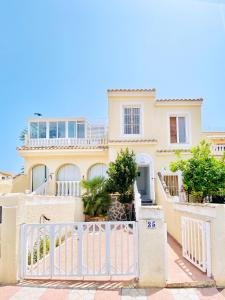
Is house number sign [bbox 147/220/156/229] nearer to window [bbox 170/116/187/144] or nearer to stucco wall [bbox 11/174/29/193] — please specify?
window [bbox 170/116/187/144]

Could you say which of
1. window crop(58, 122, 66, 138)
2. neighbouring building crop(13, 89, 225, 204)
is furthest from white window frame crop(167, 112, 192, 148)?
window crop(58, 122, 66, 138)

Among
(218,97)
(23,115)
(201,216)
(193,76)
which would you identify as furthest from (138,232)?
(23,115)

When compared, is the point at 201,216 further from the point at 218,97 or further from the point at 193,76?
the point at 218,97

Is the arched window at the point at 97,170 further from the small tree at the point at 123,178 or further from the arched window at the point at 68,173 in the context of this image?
the small tree at the point at 123,178

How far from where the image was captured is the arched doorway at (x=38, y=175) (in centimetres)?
1966

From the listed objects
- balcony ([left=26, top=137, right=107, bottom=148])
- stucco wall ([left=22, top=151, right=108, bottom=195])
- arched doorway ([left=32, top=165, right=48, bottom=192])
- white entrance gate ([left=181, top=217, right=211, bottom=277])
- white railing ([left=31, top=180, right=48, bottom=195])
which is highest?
balcony ([left=26, top=137, right=107, bottom=148])

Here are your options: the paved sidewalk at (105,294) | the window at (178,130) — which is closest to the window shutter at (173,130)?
the window at (178,130)

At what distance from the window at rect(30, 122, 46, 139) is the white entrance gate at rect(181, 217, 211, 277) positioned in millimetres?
15404

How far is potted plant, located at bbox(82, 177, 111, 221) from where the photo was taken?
14.6 m

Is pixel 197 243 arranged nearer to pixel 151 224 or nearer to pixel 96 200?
pixel 151 224

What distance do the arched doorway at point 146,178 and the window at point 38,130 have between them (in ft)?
29.1

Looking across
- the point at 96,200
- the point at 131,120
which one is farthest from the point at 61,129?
the point at 96,200

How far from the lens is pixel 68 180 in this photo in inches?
764

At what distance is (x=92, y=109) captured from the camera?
20.5 m
